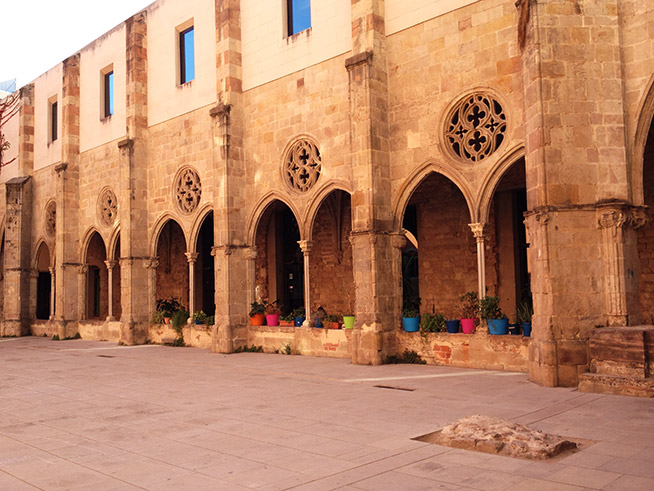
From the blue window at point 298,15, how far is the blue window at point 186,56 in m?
3.42

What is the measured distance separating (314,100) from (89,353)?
7882mm

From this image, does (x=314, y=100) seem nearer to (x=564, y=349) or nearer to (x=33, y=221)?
(x=564, y=349)

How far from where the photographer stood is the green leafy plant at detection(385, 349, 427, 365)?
10359 mm

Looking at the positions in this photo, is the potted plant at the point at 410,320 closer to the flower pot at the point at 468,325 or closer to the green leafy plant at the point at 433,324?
the green leafy plant at the point at 433,324

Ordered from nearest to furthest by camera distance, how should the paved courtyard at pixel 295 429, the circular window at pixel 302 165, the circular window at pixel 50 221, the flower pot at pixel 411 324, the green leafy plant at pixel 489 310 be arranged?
1. the paved courtyard at pixel 295 429
2. the green leafy plant at pixel 489 310
3. the flower pot at pixel 411 324
4. the circular window at pixel 302 165
5. the circular window at pixel 50 221

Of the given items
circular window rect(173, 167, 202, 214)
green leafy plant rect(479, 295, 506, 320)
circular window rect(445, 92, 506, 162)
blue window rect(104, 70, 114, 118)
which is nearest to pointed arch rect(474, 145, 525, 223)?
circular window rect(445, 92, 506, 162)

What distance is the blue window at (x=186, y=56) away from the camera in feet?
51.2

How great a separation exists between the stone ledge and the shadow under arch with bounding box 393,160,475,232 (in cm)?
338

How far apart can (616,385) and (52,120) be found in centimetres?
2006

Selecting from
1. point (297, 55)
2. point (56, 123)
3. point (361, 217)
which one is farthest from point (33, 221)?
point (361, 217)

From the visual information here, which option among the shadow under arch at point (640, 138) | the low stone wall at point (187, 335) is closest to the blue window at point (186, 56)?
the low stone wall at point (187, 335)

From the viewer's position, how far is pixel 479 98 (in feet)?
32.5

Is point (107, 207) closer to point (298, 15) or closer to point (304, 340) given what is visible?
point (298, 15)

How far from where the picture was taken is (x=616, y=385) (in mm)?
7059
